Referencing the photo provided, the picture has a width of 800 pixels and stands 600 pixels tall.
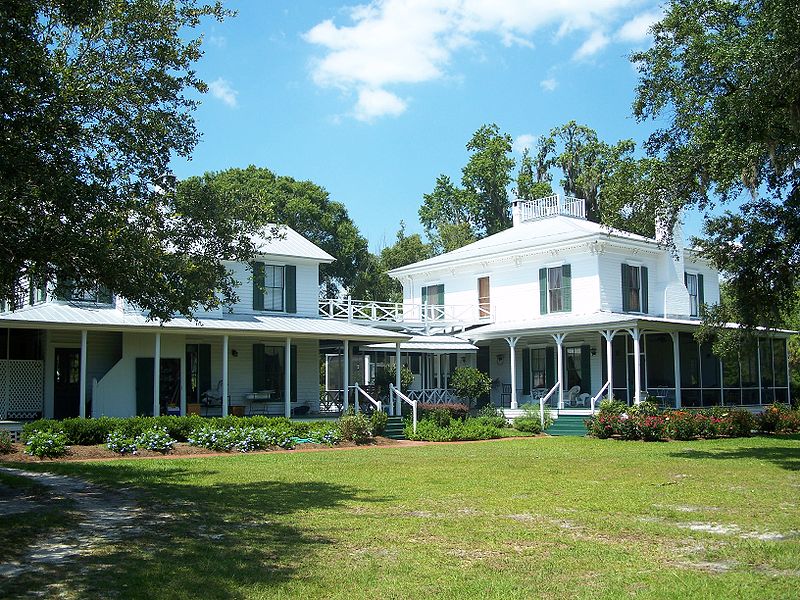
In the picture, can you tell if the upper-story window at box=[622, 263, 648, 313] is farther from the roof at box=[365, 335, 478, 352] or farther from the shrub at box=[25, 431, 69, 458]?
the shrub at box=[25, 431, 69, 458]

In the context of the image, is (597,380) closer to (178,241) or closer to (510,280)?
(510,280)

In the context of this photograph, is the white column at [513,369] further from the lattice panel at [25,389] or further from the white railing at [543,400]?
the lattice panel at [25,389]

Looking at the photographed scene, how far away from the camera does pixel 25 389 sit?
75.6ft

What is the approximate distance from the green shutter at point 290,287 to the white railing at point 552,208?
46.7ft

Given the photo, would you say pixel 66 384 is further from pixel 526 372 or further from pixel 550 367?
pixel 550 367

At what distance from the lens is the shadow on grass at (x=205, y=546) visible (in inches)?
281

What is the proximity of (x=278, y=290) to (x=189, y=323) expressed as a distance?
488 centimetres

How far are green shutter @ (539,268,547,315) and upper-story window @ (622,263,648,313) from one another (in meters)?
2.95

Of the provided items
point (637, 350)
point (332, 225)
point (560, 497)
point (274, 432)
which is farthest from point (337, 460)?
point (332, 225)

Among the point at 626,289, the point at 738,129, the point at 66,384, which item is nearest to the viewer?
the point at 738,129

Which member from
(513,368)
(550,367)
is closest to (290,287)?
(513,368)

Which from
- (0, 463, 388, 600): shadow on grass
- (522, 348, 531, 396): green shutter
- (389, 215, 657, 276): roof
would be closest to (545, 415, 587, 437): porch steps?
(522, 348, 531, 396): green shutter

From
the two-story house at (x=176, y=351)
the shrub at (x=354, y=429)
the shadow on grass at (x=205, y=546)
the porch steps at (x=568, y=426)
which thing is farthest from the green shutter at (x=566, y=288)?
the shadow on grass at (x=205, y=546)

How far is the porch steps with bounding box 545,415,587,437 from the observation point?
2759cm
